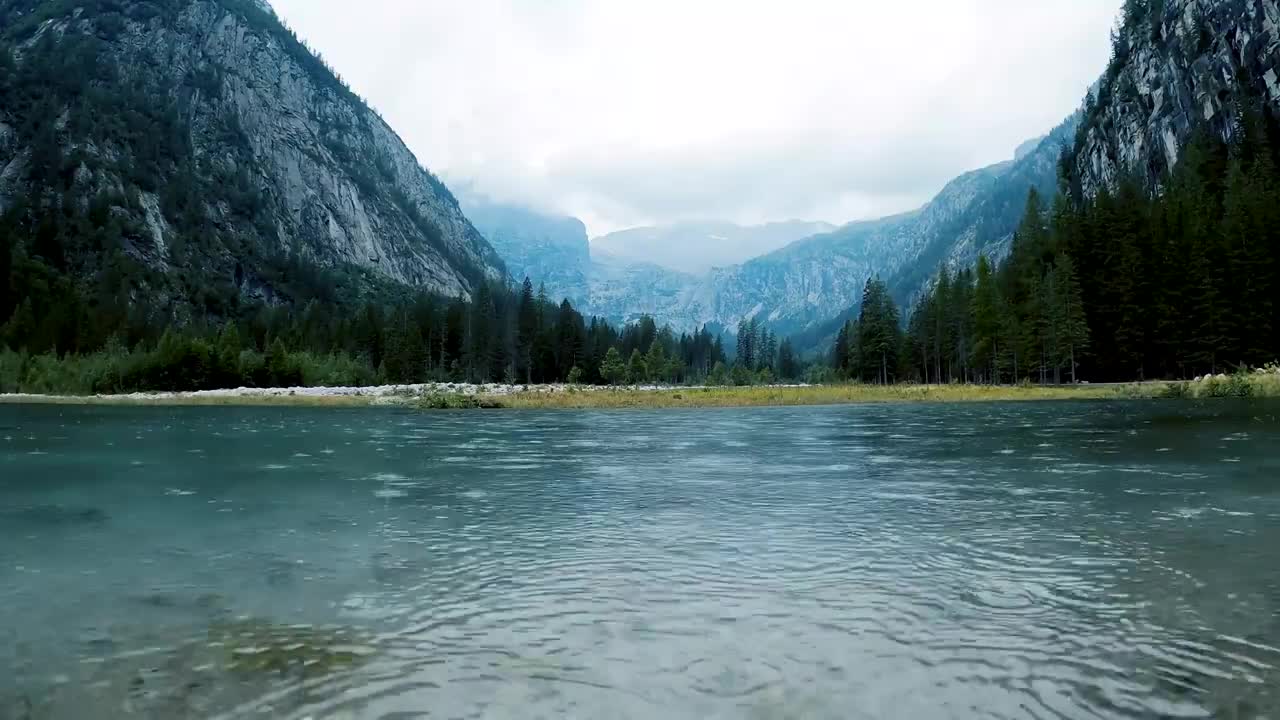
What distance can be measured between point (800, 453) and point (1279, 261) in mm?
85887

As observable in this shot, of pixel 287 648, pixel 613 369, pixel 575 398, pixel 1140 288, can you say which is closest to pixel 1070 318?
pixel 1140 288

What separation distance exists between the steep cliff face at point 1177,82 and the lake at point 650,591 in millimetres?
154091

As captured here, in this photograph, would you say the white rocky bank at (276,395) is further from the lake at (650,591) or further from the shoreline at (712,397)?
the lake at (650,591)

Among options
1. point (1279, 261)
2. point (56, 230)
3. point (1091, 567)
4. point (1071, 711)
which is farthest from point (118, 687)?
point (56, 230)

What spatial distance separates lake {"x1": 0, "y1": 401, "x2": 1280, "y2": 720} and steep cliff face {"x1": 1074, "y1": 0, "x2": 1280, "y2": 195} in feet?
506

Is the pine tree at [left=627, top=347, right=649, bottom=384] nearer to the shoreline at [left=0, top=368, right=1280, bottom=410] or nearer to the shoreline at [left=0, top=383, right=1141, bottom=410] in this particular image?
the shoreline at [left=0, top=383, right=1141, bottom=410]

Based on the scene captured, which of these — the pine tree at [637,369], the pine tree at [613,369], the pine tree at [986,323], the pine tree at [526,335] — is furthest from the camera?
the pine tree at [637,369]

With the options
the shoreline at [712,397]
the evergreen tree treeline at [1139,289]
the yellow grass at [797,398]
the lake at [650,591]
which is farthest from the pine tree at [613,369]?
the lake at [650,591]

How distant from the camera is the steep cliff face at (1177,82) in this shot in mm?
144000

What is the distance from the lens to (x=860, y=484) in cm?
2227

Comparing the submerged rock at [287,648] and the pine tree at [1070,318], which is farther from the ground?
the pine tree at [1070,318]

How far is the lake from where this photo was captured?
7344 mm

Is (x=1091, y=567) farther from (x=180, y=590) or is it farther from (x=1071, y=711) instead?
(x=180, y=590)

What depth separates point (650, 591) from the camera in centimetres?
1105
